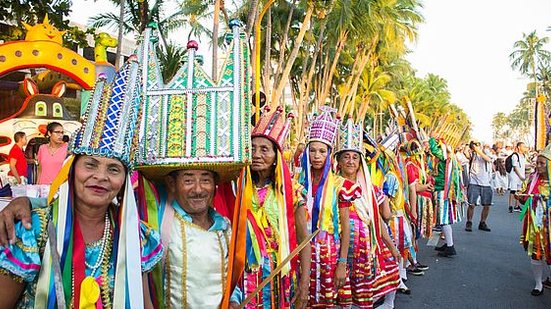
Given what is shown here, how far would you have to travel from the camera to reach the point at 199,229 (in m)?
2.48

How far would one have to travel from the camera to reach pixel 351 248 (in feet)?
14.3

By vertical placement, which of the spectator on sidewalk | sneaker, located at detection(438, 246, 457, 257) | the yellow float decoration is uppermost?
the yellow float decoration

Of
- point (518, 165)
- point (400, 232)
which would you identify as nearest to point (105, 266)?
point (400, 232)

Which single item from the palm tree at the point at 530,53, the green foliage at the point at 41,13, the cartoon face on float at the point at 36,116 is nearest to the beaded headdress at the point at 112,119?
the cartoon face on float at the point at 36,116

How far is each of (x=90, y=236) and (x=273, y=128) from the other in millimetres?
1492

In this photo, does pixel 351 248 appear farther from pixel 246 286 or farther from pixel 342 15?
pixel 342 15

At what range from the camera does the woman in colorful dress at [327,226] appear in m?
4.01

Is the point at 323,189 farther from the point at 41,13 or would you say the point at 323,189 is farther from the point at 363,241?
the point at 41,13

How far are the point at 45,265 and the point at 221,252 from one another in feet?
2.90

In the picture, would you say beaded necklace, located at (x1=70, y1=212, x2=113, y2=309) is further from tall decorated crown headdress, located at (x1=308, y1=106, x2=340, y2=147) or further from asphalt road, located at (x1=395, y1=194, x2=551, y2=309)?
asphalt road, located at (x1=395, y1=194, x2=551, y2=309)

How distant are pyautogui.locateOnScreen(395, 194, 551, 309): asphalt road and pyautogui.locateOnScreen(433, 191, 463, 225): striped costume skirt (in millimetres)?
687

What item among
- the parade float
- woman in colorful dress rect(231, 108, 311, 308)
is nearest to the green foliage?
the parade float

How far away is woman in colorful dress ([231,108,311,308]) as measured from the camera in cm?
310

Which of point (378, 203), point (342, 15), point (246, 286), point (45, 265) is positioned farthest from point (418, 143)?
point (342, 15)
